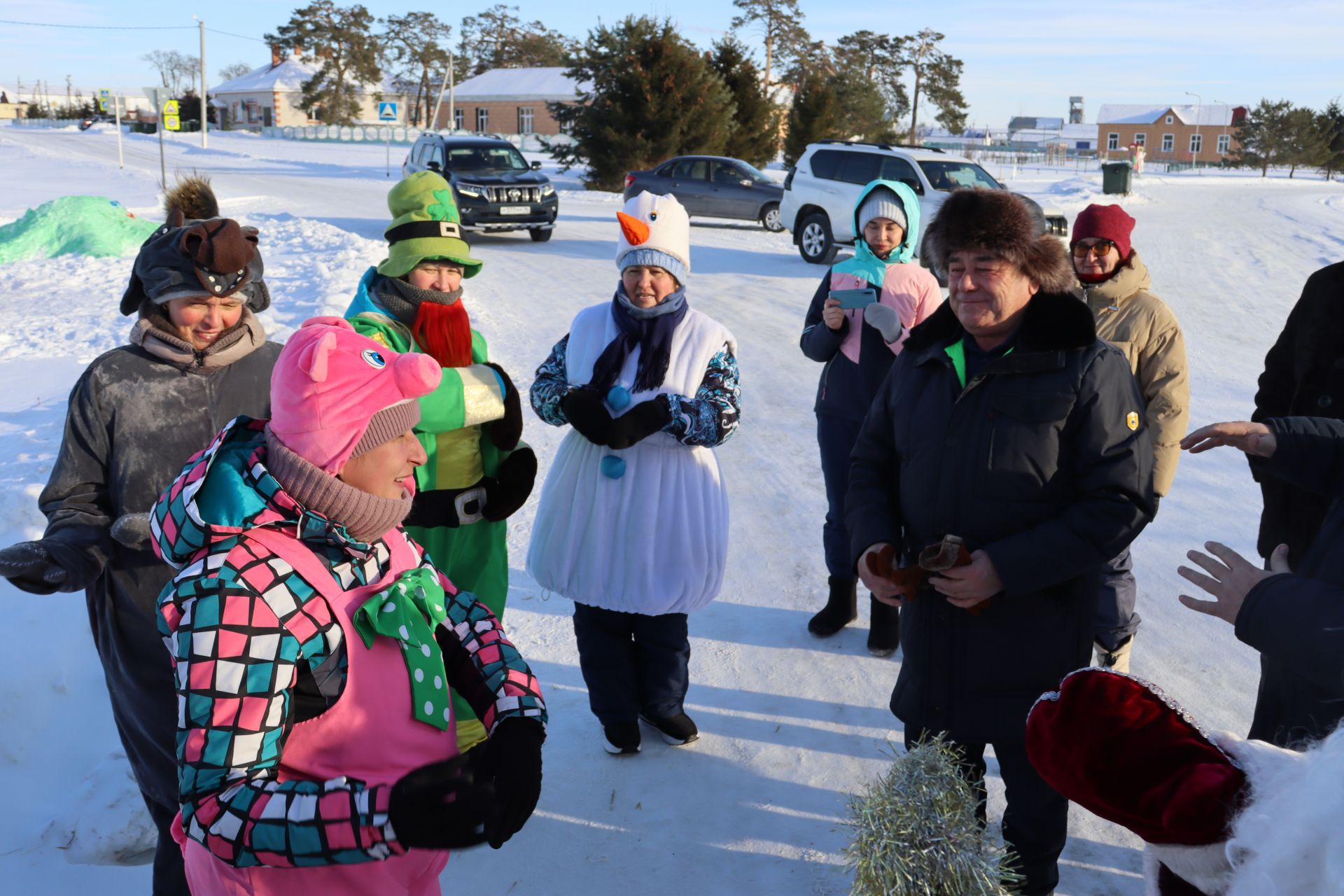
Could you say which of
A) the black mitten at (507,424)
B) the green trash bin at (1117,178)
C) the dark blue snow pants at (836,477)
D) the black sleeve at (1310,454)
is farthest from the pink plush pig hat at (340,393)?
the green trash bin at (1117,178)

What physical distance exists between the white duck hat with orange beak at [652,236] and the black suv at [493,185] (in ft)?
44.5

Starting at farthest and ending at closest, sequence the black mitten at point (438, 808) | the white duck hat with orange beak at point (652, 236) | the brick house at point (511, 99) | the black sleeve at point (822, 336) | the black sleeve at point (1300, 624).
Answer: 1. the brick house at point (511, 99)
2. the black sleeve at point (822, 336)
3. the white duck hat with orange beak at point (652, 236)
4. the black sleeve at point (1300, 624)
5. the black mitten at point (438, 808)

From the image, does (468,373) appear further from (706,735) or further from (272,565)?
(706,735)

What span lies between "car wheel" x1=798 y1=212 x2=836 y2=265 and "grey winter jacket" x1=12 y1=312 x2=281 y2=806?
14149 mm

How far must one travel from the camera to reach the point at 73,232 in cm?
1677

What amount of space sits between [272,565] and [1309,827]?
149cm

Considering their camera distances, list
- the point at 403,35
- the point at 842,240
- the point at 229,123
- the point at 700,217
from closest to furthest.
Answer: the point at 842,240
the point at 700,217
the point at 403,35
the point at 229,123

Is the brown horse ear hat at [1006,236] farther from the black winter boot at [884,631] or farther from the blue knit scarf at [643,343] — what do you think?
the black winter boot at [884,631]

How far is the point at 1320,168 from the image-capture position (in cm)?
5434

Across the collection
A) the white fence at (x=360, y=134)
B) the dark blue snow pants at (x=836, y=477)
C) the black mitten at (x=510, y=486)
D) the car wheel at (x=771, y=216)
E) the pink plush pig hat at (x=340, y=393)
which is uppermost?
the white fence at (x=360, y=134)

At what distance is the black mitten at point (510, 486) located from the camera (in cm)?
329

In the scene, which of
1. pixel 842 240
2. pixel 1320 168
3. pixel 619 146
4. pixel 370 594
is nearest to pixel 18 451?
pixel 370 594

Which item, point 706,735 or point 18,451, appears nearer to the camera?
point 706,735

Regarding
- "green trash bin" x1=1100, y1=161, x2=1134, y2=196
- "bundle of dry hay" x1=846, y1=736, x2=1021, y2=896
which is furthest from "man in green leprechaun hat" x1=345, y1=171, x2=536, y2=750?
"green trash bin" x1=1100, y1=161, x2=1134, y2=196
